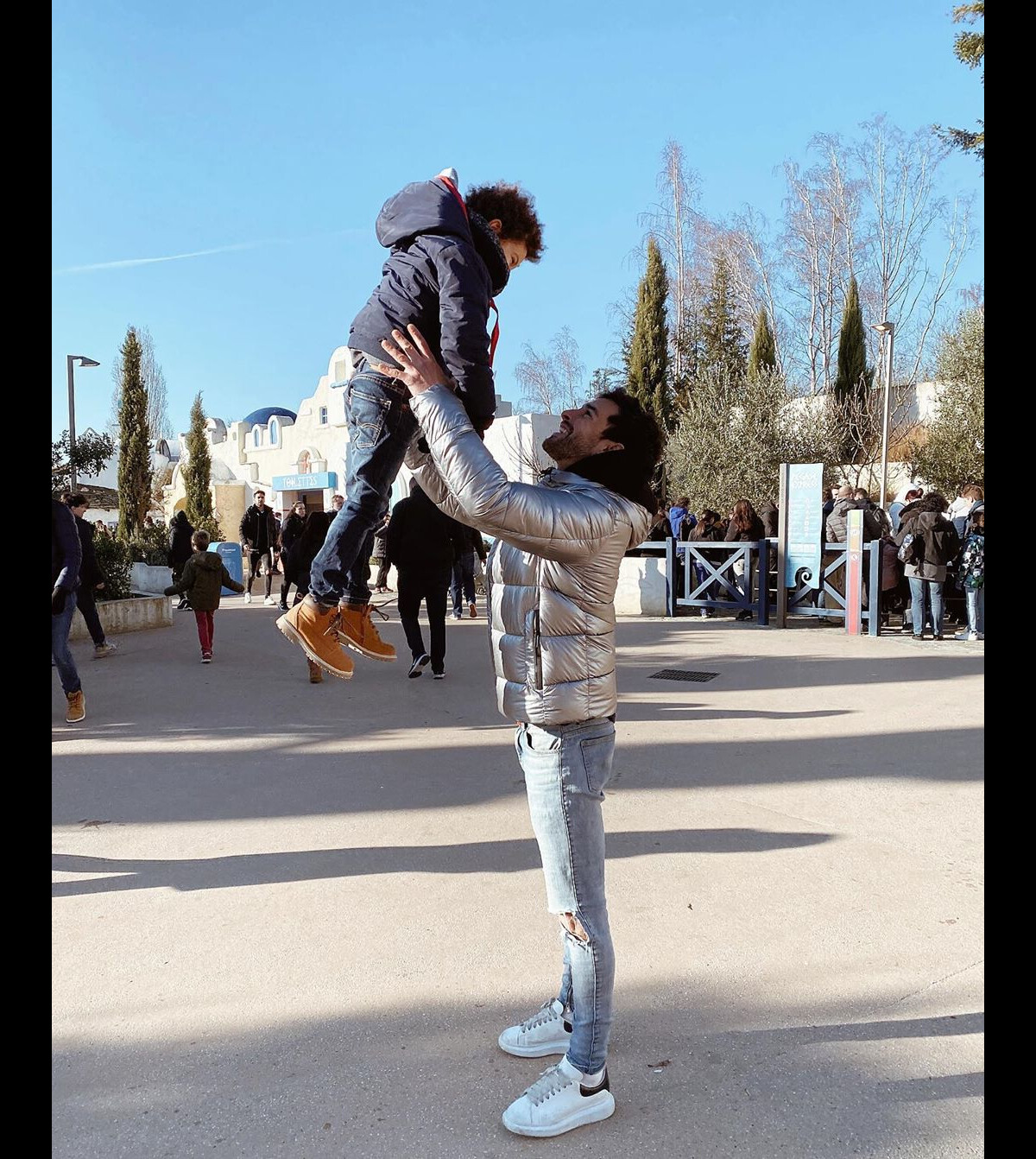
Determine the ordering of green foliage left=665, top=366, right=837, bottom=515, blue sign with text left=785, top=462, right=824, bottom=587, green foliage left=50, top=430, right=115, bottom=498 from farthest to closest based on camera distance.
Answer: green foliage left=665, top=366, right=837, bottom=515 → green foliage left=50, top=430, right=115, bottom=498 → blue sign with text left=785, top=462, right=824, bottom=587

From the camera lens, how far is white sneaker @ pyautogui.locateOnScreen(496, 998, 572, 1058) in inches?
113

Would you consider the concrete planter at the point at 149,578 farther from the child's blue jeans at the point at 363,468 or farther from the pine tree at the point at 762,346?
the pine tree at the point at 762,346

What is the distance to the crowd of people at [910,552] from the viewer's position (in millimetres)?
11359

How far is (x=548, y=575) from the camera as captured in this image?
2.54 metres

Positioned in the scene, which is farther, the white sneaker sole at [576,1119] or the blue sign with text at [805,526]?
the blue sign with text at [805,526]

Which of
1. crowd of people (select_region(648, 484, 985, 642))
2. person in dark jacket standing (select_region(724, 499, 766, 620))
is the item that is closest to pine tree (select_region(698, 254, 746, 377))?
crowd of people (select_region(648, 484, 985, 642))

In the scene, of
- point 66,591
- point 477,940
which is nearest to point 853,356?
point 66,591

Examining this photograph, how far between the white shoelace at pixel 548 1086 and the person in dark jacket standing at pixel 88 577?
24.2ft

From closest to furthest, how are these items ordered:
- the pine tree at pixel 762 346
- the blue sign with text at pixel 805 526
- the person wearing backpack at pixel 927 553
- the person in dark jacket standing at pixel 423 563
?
the person in dark jacket standing at pixel 423 563 → the person wearing backpack at pixel 927 553 → the blue sign with text at pixel 805 526 → the pine tree at pixel 762 346

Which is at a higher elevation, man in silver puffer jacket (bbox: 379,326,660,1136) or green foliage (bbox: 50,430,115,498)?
green foliage (bbox: 50,430,115,498)

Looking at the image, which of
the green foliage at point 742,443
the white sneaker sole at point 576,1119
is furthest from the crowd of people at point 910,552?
the white sneaker sole at point 576,1119

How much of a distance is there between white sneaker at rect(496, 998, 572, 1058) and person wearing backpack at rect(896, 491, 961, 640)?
9843 millimetres

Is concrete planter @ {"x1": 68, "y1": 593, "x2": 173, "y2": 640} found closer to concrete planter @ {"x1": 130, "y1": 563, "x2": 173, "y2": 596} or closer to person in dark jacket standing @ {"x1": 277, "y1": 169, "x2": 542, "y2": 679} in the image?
concrete planter @ {"x1": 130, "y1": 563, "x2": 173, "y2": 596}

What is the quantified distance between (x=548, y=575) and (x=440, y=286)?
0.81 meters
